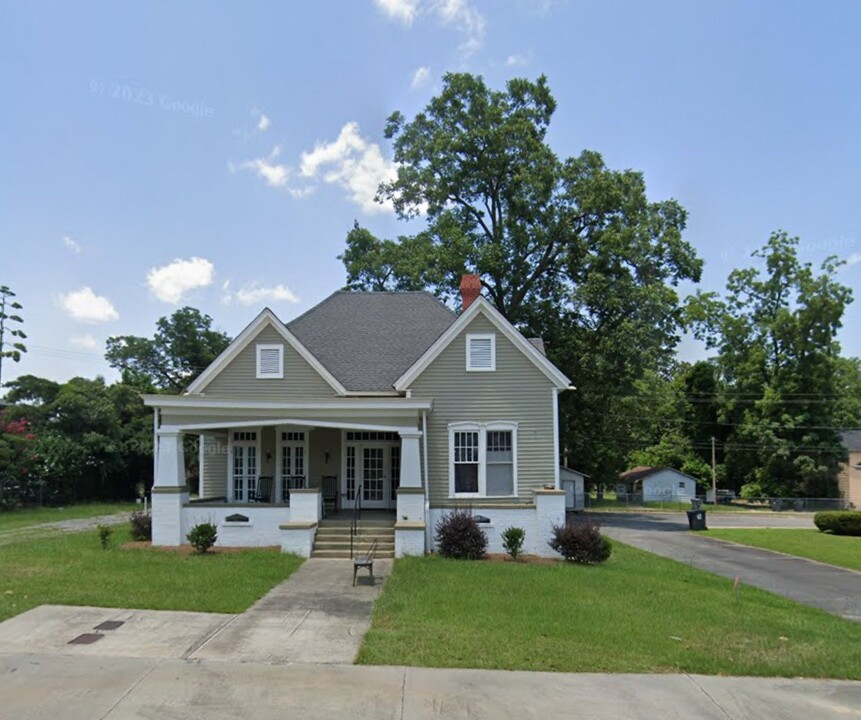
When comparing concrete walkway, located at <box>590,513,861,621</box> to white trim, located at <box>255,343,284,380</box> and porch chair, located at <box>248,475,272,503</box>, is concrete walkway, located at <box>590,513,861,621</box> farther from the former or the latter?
white trim, located at <box>255,343,284,380</box>

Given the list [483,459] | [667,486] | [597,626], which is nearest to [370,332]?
[483,459]

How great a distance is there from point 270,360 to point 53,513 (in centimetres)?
1524

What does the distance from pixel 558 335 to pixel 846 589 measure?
2094 centimetres

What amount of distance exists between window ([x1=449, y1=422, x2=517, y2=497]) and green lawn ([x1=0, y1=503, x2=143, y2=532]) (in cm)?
1449

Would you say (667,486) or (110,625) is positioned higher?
(110,625)

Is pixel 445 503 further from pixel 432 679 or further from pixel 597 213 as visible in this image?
pixel 597 213

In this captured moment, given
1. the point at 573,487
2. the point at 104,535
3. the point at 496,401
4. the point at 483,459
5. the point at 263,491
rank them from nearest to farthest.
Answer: the point at 104,535, the point at 483,459, the point at 496,401, the point at 263,491, the point at 573,487

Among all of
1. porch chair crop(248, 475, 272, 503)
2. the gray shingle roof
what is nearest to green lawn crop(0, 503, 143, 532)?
porch chair crop(248, 475, 272, 503)

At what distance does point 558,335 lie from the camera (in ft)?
112

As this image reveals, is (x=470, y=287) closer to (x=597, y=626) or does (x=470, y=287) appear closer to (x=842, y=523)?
(x=597, y=626)

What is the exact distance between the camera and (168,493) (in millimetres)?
15992

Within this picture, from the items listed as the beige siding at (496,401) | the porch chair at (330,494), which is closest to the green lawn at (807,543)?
the beige siding at (496,401)

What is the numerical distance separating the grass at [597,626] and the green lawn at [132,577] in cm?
247

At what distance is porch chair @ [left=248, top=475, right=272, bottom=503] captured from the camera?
18812 millimetres
